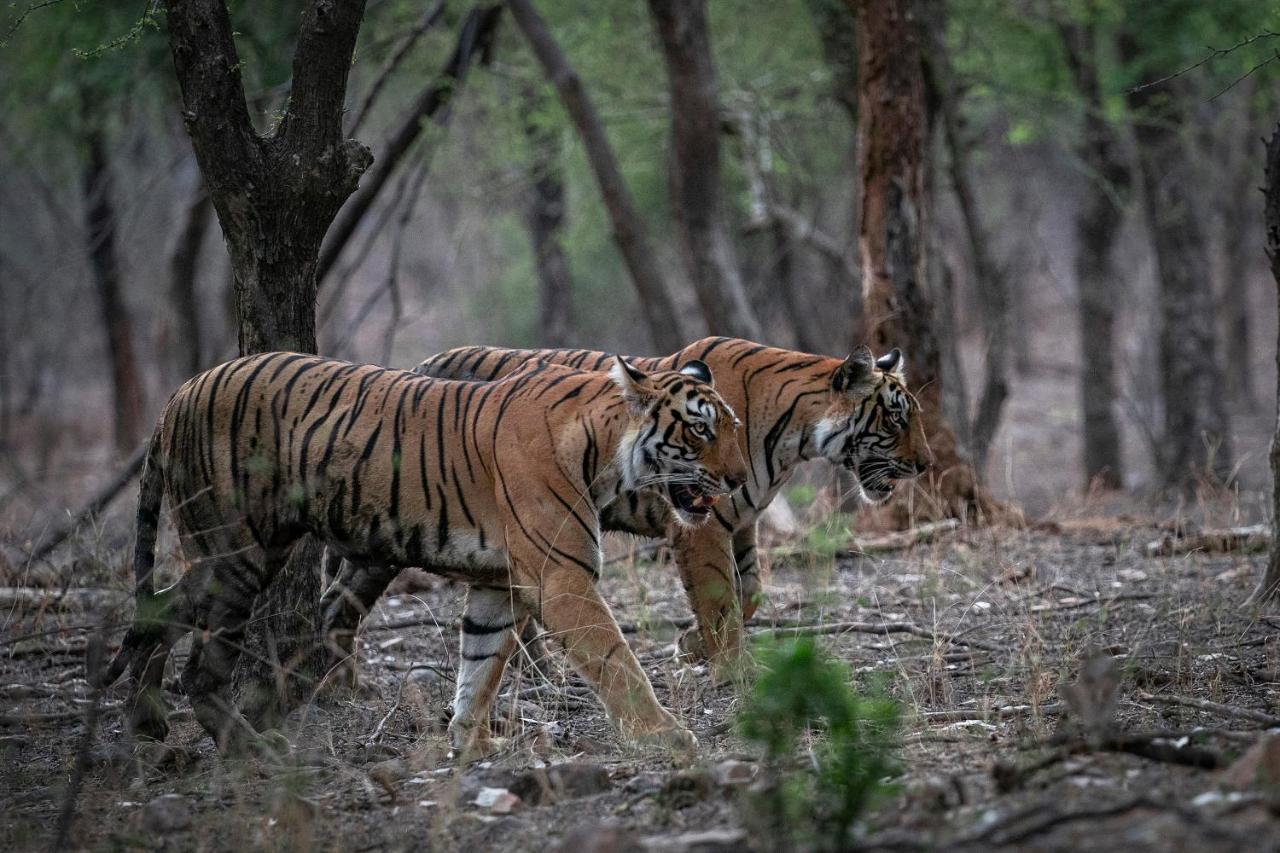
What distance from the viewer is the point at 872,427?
662cm

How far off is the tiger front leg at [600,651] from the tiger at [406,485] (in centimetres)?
2

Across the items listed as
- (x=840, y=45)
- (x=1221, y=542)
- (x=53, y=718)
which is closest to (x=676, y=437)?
(x=53, y=718)

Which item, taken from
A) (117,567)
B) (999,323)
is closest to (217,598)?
(117,567)

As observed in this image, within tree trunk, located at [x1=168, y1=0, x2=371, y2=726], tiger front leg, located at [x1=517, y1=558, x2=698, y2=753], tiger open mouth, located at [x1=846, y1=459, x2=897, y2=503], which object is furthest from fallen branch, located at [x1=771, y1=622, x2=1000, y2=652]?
tree trunk, located at [x1=168, y1=0, x2=371, y2=726]

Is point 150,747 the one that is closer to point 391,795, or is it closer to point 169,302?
point 391,795

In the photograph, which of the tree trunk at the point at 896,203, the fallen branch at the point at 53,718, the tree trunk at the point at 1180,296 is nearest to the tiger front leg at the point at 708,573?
the fallen branch at the point at 53,718

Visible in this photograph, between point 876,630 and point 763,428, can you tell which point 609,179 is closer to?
point 763,428

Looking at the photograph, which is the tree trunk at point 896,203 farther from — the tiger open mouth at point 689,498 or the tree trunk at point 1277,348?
the tiger open mouth at point 689,498

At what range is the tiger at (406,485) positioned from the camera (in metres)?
5.32

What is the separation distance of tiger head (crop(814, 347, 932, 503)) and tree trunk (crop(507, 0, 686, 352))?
4670 mm

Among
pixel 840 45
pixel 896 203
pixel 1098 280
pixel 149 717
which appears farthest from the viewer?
pixel 1098 280

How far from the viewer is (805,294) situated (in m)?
18.7

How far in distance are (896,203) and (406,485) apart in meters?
5.15

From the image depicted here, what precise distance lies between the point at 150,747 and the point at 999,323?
827cm
